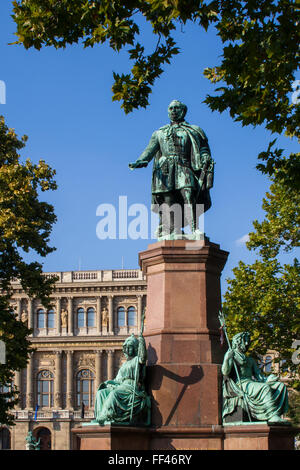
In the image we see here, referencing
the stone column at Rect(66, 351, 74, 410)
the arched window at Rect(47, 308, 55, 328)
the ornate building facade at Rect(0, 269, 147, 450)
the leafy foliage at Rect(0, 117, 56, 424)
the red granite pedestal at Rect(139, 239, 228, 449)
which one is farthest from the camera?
the arched window at Rect(47, 308, 55, 328)

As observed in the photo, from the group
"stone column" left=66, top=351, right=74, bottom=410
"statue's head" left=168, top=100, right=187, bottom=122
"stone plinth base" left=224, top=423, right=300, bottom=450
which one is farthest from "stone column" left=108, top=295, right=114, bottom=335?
"stone plinth base" left=224, top=423, right=300, bottom=450

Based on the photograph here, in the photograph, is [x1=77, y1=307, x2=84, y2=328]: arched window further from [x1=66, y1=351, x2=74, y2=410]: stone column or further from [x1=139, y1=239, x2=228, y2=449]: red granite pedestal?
[x1=139, y1=239, x2=228, y2=449]: red granite pedestal

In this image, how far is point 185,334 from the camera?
427 inches

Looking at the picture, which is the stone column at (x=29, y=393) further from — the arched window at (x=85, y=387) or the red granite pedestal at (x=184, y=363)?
the red granite pedestal at (x=184, y=363)

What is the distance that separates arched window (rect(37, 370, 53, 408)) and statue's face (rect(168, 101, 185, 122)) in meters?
58.9

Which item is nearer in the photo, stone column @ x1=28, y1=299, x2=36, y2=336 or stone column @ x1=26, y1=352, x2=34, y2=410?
stone column @ x1=26, y1=352, x2=34, y2=410

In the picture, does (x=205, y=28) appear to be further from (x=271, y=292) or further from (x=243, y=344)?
(x=271, y=292)

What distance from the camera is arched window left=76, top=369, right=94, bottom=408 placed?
67.8m

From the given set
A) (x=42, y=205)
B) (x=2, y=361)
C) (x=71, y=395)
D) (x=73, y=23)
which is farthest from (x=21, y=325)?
(x=71, y=395)

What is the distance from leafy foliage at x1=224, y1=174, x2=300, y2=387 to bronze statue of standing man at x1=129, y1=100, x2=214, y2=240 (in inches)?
476

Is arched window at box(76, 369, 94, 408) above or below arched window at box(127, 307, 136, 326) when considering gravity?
below

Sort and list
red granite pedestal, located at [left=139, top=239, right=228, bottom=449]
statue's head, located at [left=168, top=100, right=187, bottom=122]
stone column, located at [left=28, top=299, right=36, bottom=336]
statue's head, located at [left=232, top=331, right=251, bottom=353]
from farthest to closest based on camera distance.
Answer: stone column, located at [left=28, top=299, right=36, bottom=336] → statue's head, located at [left=168, top=100, right=187, bottom=122] → statue's head, located at [left=232, top=331, right=251, bottom=353] → red granite pedestal, located at [left=139, top=239, right=228, bottom=449]

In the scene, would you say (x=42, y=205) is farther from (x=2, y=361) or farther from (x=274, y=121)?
(x=274, y=121)

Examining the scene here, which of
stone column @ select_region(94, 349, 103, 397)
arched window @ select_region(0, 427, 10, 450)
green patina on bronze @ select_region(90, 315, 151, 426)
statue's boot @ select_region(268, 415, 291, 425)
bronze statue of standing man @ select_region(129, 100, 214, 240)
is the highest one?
bronze statue of standing man @ select_region(129, 100, 214, 240)
